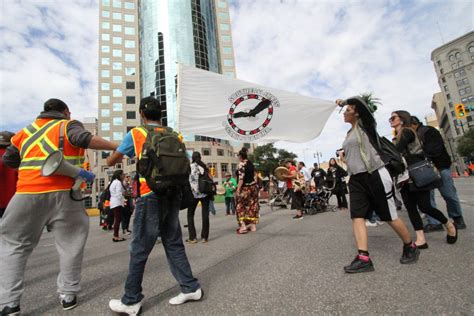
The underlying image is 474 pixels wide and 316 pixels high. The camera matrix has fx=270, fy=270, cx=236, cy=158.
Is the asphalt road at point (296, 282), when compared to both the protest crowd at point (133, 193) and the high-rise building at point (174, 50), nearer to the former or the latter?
the protest crowd at point (133, 193)

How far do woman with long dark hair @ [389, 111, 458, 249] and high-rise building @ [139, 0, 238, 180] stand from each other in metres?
45.3

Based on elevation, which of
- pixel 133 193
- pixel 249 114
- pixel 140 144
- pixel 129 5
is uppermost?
pixel 129 5

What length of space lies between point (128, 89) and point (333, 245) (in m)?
60.5

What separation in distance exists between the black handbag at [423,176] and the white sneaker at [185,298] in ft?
9.98

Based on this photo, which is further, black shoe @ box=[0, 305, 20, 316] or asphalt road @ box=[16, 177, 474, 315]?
black shoe @ box=[0, 305, 20, 316]

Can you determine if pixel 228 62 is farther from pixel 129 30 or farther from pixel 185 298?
pixel 185 298

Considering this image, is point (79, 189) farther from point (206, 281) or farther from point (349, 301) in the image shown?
point (349, 301)

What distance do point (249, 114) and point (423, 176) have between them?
2730 millimetres

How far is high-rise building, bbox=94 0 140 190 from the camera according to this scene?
54.6 meters

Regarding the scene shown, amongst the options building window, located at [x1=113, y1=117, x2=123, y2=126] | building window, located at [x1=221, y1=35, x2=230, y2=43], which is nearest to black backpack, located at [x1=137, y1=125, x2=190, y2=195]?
building window, located at [x1=113, y1=117, x2=123, y2=126]

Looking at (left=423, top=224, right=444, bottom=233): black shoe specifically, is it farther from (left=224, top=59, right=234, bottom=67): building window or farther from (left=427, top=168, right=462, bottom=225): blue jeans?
(left=224, top=59, right=234, bottom=67): building window

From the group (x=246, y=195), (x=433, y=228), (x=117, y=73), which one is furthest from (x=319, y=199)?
(x=117, y=73)

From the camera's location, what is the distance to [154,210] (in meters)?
2.25

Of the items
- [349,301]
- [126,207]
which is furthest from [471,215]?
[126,207]
